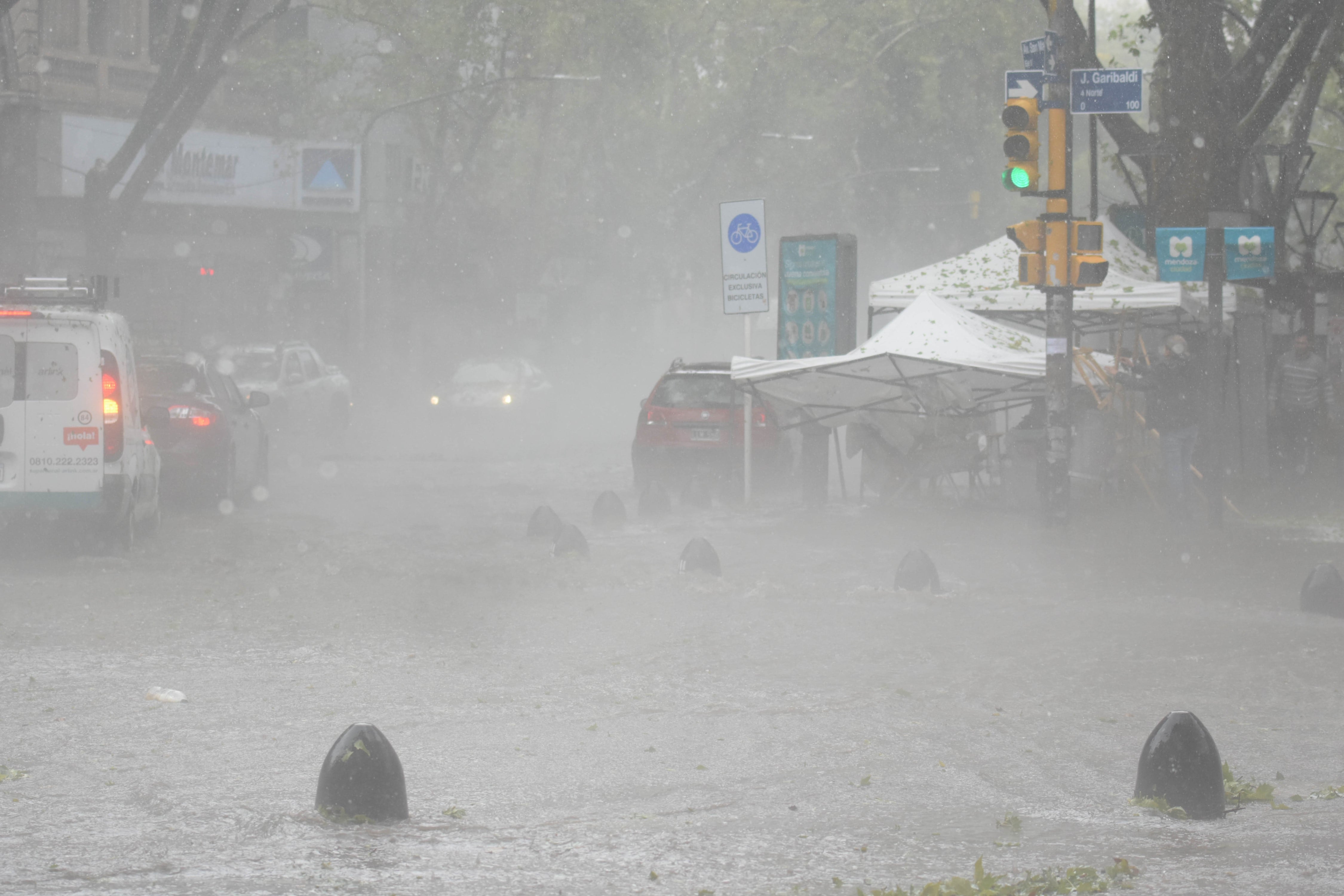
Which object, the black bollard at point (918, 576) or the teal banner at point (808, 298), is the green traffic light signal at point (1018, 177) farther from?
the teal banner at point (808, 298)

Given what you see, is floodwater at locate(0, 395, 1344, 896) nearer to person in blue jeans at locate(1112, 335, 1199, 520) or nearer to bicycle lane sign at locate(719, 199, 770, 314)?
person in blue jeans at locate(1112, 335, 1199, 520)

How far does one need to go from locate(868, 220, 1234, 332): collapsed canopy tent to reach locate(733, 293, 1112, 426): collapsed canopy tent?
0.77 meters

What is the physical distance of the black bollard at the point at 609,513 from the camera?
51.7 feet

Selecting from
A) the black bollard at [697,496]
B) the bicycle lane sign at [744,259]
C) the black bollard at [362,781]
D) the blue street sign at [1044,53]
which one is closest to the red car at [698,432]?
the black bollard at [697,496]

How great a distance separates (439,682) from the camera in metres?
8.23


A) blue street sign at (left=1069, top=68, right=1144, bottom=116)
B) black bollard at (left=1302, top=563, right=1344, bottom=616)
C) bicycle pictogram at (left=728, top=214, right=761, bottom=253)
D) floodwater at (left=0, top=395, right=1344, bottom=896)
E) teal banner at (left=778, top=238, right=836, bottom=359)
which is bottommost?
floodwater at (left=0, top=395, right=1344, bottom=896)

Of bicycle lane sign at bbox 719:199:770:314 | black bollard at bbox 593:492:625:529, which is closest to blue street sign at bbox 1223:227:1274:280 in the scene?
bicycle lane sign at bbox 719:199:770:314

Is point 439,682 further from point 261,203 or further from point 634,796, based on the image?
point 261,203

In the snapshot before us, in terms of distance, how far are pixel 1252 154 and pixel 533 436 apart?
14.9 meters

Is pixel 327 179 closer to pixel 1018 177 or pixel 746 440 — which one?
pixel 746 440

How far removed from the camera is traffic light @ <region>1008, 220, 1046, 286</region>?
45.6ft

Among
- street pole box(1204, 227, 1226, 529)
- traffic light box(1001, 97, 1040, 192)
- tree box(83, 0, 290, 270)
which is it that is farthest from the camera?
tree box(83, 0, 290, 270)

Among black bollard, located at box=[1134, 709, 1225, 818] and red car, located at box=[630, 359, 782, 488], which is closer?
black bollard, located at box=[1134, 709, 1225, 818]

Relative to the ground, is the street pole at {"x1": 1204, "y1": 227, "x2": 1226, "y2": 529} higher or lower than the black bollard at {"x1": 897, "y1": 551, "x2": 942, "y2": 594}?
higher
